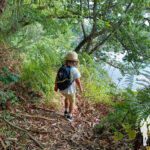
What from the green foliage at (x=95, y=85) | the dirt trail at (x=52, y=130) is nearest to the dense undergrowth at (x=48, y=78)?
the green foliage at (x=95, y=85)

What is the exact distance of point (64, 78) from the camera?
3445mm

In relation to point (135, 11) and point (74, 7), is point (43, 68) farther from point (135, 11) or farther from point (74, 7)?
point (135, 11)

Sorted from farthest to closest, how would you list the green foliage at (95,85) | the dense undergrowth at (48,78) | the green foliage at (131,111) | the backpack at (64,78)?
the green foliage at (95,85), the backpack at (64,78), the dense undergrowth at (48,78), the green foliage at (131,111)

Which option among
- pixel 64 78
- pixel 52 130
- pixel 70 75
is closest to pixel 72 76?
pixel 70 75

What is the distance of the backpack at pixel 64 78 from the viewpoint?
343 cm

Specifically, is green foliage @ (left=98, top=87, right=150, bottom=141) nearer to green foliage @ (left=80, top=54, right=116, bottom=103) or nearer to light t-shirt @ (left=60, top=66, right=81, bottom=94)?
light t-shirt @ (left=60, top=66, right=81, bottom=94)

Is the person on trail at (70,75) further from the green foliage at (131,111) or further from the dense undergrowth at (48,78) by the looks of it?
the green foliage at (131,111)

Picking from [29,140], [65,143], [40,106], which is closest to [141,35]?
[40,106]

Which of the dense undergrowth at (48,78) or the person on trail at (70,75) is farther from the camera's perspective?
the person on trail at (70,75)

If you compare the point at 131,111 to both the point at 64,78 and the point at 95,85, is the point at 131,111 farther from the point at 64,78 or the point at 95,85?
the point at 95,85

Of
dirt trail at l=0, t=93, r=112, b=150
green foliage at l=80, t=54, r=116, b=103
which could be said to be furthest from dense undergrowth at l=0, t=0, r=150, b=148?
dirt trail at l=0, t=93, r=112, b=150

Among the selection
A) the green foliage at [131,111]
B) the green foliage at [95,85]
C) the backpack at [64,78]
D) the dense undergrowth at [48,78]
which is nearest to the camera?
the green foliage at [131,111]

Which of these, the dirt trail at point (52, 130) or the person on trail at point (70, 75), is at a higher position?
the person on trail at point (70, 75)

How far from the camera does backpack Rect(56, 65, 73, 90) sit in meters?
3.43
